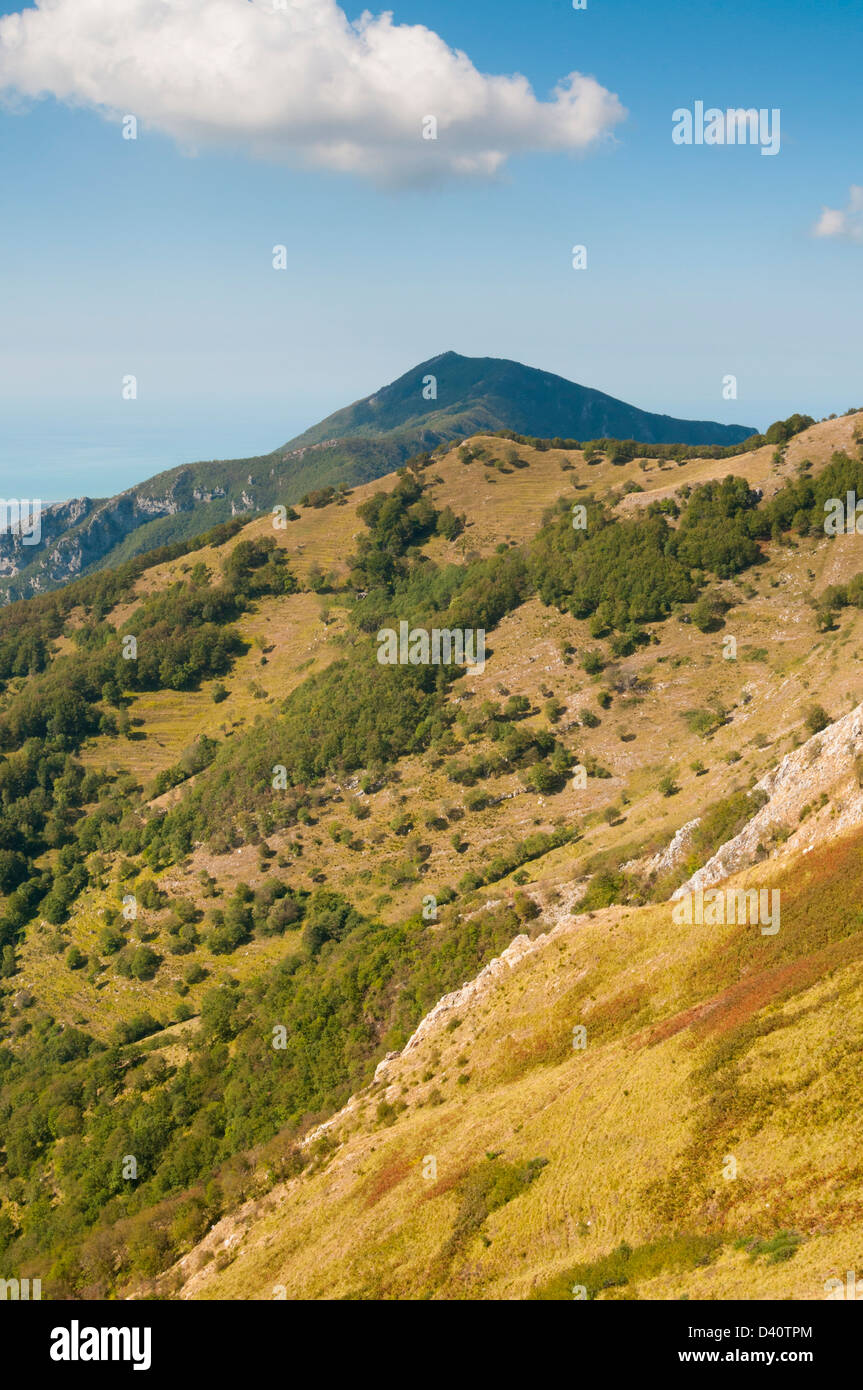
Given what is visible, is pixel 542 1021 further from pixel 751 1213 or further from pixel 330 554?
pixel 330 554

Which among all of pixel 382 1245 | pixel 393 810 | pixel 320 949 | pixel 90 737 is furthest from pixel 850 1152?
pixel 90 737

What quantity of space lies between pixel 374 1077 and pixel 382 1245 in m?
18.5

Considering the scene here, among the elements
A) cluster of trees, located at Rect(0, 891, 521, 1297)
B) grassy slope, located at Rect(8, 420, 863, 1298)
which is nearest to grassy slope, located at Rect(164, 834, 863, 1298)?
grassy slope, located at Rect(8, 420, 863, 1298)

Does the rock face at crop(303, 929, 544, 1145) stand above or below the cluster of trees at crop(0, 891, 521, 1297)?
above

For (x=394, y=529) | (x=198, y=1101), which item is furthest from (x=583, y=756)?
(x=394, y=529)

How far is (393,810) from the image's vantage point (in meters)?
97.4

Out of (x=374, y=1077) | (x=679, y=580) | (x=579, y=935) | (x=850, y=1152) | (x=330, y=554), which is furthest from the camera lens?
(x=330, y=554)

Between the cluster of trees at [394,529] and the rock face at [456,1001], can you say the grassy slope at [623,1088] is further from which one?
the cluster of trees at [394,529]

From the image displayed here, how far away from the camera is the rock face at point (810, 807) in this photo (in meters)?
40.9

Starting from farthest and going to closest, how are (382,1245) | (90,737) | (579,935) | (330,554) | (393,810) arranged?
(330,554), (90,737), (393,810), (579,935), (382,1245)

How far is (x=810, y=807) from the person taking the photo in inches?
1722

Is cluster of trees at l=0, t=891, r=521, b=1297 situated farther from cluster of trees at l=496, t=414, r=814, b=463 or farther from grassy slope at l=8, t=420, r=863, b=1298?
cluster of trees at l=496, t=414, r=814, b=463

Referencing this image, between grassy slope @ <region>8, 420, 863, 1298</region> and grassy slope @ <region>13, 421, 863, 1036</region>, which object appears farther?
grassy slope @ <region>13, 421, 863, 1036</region>

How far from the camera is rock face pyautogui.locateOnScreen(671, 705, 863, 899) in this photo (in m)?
40.9
